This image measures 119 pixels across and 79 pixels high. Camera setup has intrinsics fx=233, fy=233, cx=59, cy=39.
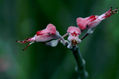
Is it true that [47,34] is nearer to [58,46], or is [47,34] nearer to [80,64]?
Answer: [80,64]

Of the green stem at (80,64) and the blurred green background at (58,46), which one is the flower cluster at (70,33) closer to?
the green stem at (80,64)

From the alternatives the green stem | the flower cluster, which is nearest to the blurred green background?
the green stem

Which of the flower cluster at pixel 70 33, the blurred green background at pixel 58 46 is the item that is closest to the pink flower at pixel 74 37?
the flower cluster at pixel 70 33

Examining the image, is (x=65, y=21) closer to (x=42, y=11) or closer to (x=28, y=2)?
(x=42, y=11)

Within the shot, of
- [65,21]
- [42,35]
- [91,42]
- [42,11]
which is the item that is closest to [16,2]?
[42,11]

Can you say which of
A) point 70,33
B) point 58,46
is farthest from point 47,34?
point 58,46

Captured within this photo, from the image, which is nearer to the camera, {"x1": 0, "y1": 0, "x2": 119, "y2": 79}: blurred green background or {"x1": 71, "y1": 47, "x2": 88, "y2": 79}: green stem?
{"x1": 71, "y1": 47, "x2": 88, "y2": 79}: green stem

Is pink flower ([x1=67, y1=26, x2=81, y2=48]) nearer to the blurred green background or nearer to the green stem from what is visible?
the green stem

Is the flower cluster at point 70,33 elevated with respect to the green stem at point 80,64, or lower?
elevated
